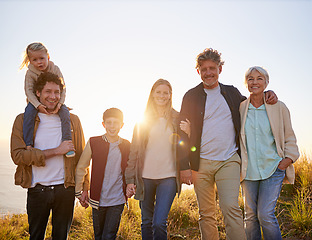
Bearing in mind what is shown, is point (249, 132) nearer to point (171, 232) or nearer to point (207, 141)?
point (207, 141)

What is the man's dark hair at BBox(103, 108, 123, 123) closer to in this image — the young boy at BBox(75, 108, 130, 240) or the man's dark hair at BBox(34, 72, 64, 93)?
the young boy at BBox(75, 108, 130, 240)

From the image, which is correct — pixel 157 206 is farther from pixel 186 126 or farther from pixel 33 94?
pixel 33 94

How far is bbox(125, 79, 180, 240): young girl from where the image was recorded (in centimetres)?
350

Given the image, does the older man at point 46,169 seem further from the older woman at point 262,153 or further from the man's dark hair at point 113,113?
the older woman at point 262,153

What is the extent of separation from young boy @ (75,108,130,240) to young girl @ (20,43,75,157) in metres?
0.40

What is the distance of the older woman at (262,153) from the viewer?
338 centimetres

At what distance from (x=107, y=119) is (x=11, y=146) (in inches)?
48.4

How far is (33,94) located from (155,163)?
6.16ft

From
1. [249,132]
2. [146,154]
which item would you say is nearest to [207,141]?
[249,132]

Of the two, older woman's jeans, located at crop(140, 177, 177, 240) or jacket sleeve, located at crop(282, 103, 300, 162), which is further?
jacket sleeve, located at crop(282, 103, 300, 162)

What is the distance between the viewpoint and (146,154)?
3.69 metres

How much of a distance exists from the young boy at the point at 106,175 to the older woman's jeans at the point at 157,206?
33 centimetres

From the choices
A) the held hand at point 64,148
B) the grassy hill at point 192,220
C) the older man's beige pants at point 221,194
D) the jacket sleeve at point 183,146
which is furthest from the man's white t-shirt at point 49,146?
the grassy hill at point 192,220

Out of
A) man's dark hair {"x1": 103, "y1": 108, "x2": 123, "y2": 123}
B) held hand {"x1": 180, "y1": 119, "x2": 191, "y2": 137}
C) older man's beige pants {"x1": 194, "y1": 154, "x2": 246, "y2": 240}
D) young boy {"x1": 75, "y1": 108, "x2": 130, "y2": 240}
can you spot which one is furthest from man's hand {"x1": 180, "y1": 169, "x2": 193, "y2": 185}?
man's dark hair {"x1": 103, "y1": 108, "x2": 123, "y2": 123}
